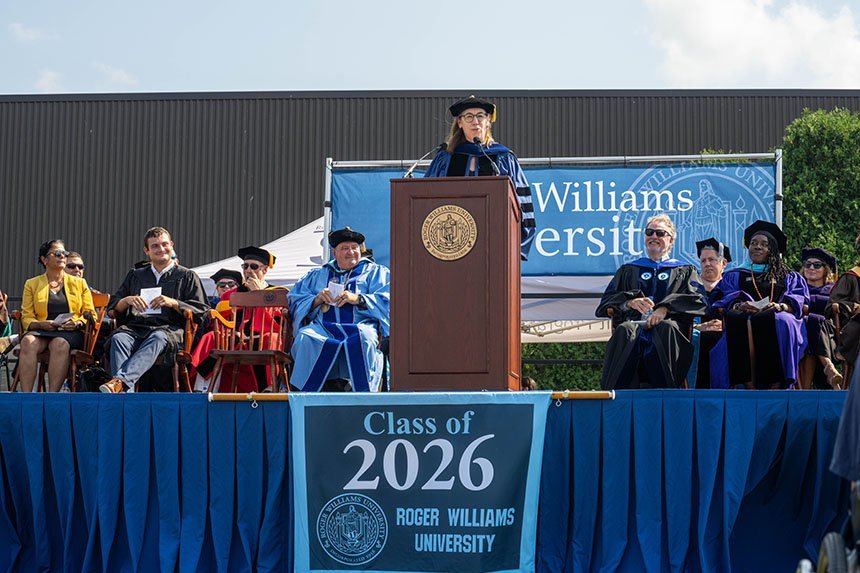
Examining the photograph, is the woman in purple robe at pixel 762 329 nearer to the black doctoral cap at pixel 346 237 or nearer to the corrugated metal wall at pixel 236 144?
the black doctoral cap at pixel 346 237

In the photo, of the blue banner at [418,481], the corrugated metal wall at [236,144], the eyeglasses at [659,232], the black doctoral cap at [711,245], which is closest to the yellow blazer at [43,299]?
the blue banner at [418,481]

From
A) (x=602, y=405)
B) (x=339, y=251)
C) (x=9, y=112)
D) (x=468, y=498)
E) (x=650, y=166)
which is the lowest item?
(x=468, y=498)

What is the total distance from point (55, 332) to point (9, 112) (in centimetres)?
1243

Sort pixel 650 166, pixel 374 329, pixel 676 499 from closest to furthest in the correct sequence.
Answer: pixel 676 499 → pixel 374 329 → pixel 650 166

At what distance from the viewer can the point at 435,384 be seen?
5121 millimetres

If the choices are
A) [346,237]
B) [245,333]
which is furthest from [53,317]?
[346,237]

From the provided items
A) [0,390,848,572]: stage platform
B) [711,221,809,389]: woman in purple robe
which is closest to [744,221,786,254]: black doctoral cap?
[711,221,809,389]: woman in purple robe

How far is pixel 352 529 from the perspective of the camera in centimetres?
498

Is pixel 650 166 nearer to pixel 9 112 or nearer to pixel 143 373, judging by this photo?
pixel 143 373

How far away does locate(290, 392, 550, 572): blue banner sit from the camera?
194 inches

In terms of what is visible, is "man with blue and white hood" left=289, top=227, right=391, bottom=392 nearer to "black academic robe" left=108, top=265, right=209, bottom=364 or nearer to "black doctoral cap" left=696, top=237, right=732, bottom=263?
"black academic robe" left=108, top=265, right=209, bottom=364

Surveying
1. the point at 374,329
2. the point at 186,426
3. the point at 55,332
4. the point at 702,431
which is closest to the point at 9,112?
the point at 55,332

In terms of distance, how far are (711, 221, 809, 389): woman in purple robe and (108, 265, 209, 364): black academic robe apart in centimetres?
332

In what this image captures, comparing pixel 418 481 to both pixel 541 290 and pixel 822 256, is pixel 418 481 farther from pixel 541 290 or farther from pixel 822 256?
pixel 822 256
